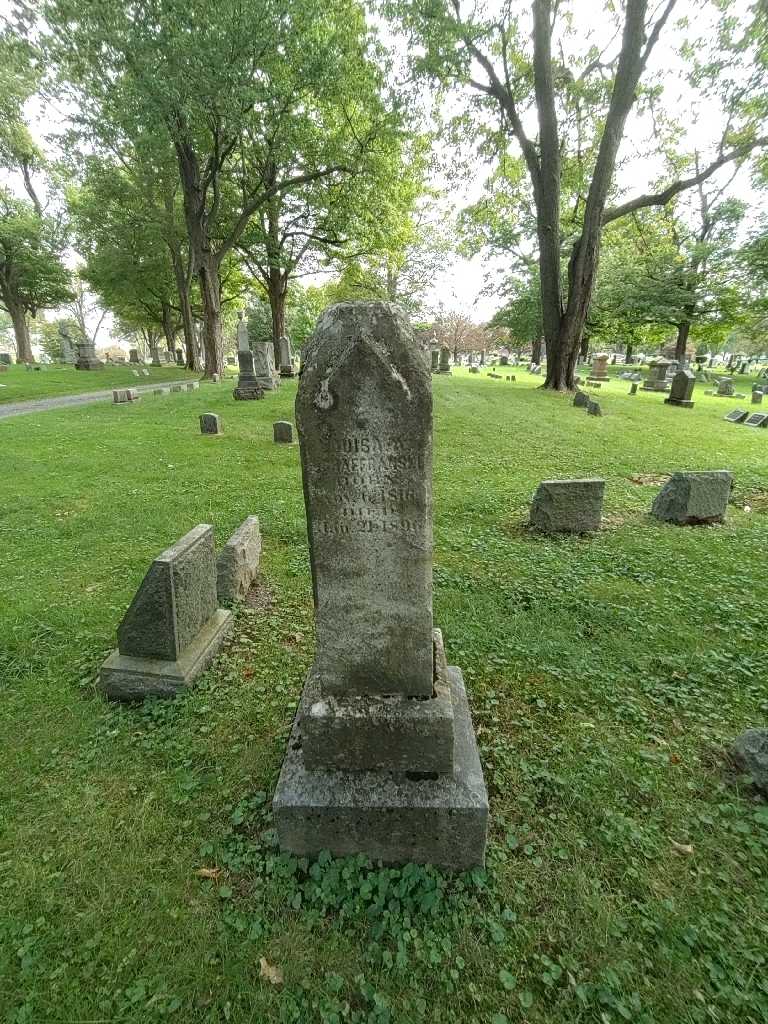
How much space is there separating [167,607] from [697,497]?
6.34m

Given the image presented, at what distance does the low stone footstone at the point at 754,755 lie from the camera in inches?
104

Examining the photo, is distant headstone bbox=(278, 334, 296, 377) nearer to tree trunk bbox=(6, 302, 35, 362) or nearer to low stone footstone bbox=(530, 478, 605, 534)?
low stone footstone bbox=(530, 478, 605, 534)

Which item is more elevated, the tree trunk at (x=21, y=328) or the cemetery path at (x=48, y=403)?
the tree trunk at (x=21, y=328)

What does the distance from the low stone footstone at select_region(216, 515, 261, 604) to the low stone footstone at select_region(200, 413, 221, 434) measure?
712 cm

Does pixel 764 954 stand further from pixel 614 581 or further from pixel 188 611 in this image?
pixel 188 611

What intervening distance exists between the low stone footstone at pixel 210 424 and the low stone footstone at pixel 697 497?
9.31 m

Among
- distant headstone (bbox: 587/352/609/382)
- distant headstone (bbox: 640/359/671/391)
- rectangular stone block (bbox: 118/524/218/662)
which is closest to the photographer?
rectangular stone block (bbox: 118/524/218/662)

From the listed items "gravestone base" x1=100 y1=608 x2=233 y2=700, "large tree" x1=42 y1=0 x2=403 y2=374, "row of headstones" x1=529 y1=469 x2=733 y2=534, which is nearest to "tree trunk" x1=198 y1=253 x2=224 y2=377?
"large tree" x1=42 y1=0 x2=403 y2=374

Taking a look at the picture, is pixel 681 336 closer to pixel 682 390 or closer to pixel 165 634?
pixel 682 390

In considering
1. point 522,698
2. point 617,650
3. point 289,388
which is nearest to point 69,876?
point 522,698

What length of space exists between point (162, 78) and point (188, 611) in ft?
51.4

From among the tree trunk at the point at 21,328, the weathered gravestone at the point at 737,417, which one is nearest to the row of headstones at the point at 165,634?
the weathered gravestone at the point at 737,417

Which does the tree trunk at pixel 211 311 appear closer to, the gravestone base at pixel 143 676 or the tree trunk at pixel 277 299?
the tree trunk at pixel 277 299

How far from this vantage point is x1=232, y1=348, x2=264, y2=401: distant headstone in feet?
52.0
